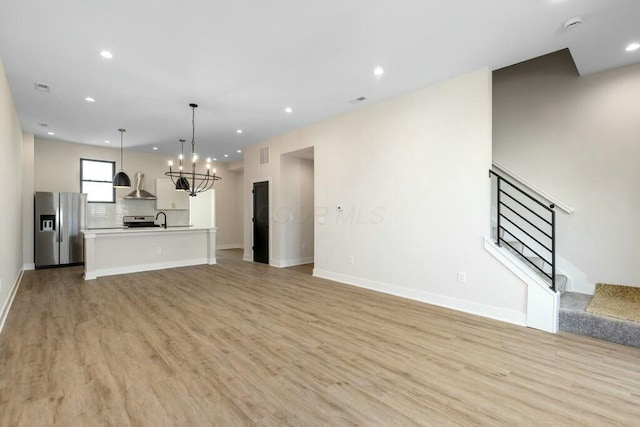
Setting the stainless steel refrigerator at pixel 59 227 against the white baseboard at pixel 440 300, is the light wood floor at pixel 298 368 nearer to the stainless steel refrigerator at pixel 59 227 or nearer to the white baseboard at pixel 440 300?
the white baseboard at pixel 440 300

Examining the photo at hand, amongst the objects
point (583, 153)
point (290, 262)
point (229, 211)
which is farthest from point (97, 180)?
point (583, 153)

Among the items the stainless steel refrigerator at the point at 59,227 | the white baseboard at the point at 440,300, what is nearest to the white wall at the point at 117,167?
the stainless steel refrigerator at the point at 59,227

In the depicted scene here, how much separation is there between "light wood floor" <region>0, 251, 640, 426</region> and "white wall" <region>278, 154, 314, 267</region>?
9.76 feet

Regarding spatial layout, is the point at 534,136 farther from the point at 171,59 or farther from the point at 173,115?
the point at 173,115

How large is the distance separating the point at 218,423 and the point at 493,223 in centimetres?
440

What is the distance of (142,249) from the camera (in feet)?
21.4

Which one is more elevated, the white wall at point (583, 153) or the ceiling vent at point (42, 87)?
the ceiling vent at point (42, 87)

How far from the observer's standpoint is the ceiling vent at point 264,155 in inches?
287

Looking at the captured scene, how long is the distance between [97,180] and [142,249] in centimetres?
306

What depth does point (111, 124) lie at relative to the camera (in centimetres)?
596

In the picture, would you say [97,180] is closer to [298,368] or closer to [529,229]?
[298,368]

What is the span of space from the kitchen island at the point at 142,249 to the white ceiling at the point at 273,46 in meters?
2.47

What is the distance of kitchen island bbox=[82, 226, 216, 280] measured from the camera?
5.88 meters

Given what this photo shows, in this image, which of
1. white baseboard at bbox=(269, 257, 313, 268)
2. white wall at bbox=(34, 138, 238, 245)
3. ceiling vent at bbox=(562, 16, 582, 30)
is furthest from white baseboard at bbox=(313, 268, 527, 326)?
white wall at bbox=(34, 138, 238, 245)
